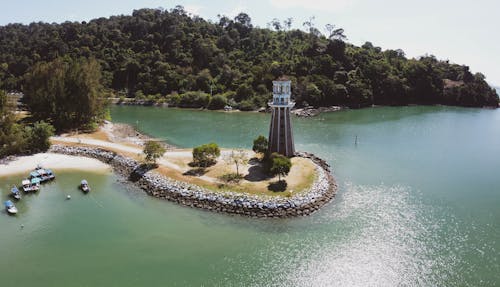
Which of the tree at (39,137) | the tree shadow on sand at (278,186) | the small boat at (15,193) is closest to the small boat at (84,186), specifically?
the small boat at (15,193)

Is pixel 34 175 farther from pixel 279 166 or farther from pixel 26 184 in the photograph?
pixel 279 166

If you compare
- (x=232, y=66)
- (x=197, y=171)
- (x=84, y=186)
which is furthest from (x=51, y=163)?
(x=232, y=66)

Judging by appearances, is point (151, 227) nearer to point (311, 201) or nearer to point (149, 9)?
point (311, 201)

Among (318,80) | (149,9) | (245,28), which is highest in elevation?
(149,9)

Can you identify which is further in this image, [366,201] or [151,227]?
[366,201]

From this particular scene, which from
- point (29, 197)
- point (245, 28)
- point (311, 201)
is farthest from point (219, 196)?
point (245, 28)

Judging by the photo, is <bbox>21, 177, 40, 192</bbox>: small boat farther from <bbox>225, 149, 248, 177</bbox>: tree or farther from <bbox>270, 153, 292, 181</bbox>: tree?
<bbox>270, 153, 292, 181</bbox>: tree
